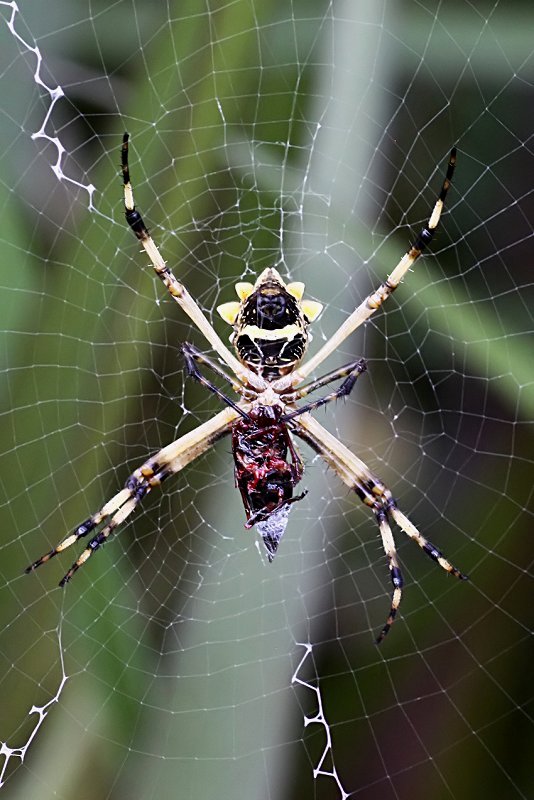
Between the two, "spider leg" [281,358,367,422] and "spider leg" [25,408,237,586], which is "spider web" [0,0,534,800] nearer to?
"spider leg" [25,408,237,586]

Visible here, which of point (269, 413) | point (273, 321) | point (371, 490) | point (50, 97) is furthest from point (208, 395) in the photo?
point (50, 97)

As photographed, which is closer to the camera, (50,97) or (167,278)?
(50,97)

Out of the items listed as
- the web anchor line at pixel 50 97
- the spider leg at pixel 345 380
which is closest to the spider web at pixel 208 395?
the web anchor line at pixel 50 97

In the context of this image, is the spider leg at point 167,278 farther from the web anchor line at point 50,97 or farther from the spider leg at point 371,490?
the spider leg at point 371,490

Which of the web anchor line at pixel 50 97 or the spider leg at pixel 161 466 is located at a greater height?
the web anchor line at pixel 50 97

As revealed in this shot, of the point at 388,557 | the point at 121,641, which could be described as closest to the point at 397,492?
the point at 388,557

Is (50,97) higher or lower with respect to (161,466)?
higher

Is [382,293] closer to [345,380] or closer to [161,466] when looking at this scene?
[345,380]

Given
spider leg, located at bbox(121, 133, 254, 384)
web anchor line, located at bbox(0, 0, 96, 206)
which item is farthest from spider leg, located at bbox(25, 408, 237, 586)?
web anchor line, located at bbox(0, 0, 96, 206)
